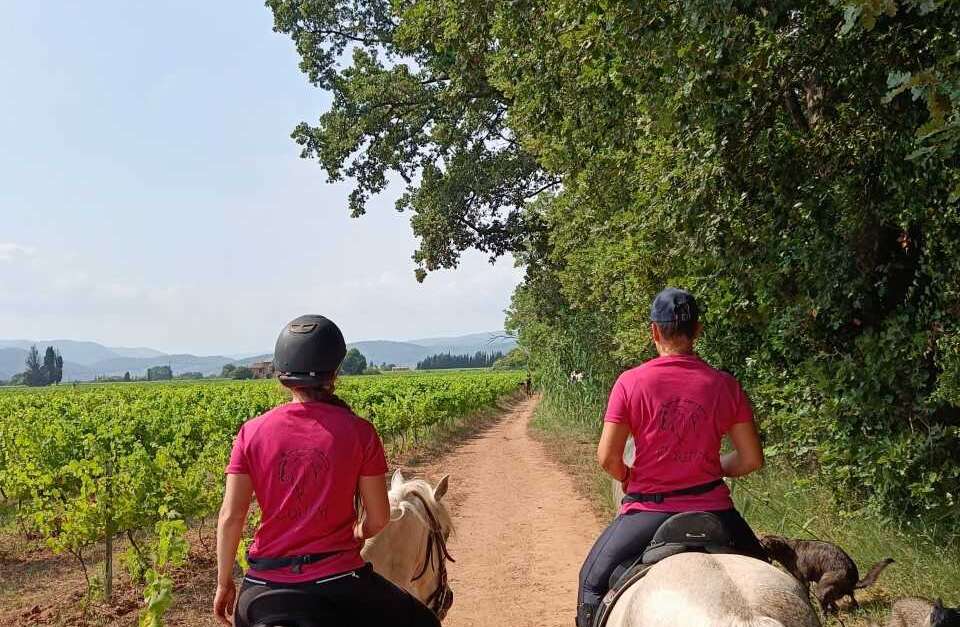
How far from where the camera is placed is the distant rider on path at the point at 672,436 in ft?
10.7

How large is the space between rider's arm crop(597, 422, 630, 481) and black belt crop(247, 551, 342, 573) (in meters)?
1.28

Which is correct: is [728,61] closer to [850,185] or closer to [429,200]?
[850,185]

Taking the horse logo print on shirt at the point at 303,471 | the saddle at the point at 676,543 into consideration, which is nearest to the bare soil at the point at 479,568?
the saddle at the point at 676,543

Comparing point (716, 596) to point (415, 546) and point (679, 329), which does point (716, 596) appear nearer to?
point (679, 329)

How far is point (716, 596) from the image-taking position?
2.57 meters

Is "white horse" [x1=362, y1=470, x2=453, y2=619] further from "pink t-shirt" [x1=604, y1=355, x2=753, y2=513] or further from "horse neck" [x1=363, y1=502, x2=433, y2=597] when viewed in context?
"pink t-shirt" [x1=604, y1=355, x2=753, y2=513]

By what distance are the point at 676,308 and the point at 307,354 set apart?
1630mm

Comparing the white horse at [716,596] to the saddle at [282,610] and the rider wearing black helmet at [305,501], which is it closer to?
the rider wearing black helmet at [305,501]

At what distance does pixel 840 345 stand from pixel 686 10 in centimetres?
353

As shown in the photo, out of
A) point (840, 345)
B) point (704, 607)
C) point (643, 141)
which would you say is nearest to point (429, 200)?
point (643, 141)

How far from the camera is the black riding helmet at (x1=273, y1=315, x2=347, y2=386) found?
2.77 metres

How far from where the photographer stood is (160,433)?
57.4ft

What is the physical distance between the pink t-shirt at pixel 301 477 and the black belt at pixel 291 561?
1cm


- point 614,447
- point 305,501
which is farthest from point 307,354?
point 614,447
